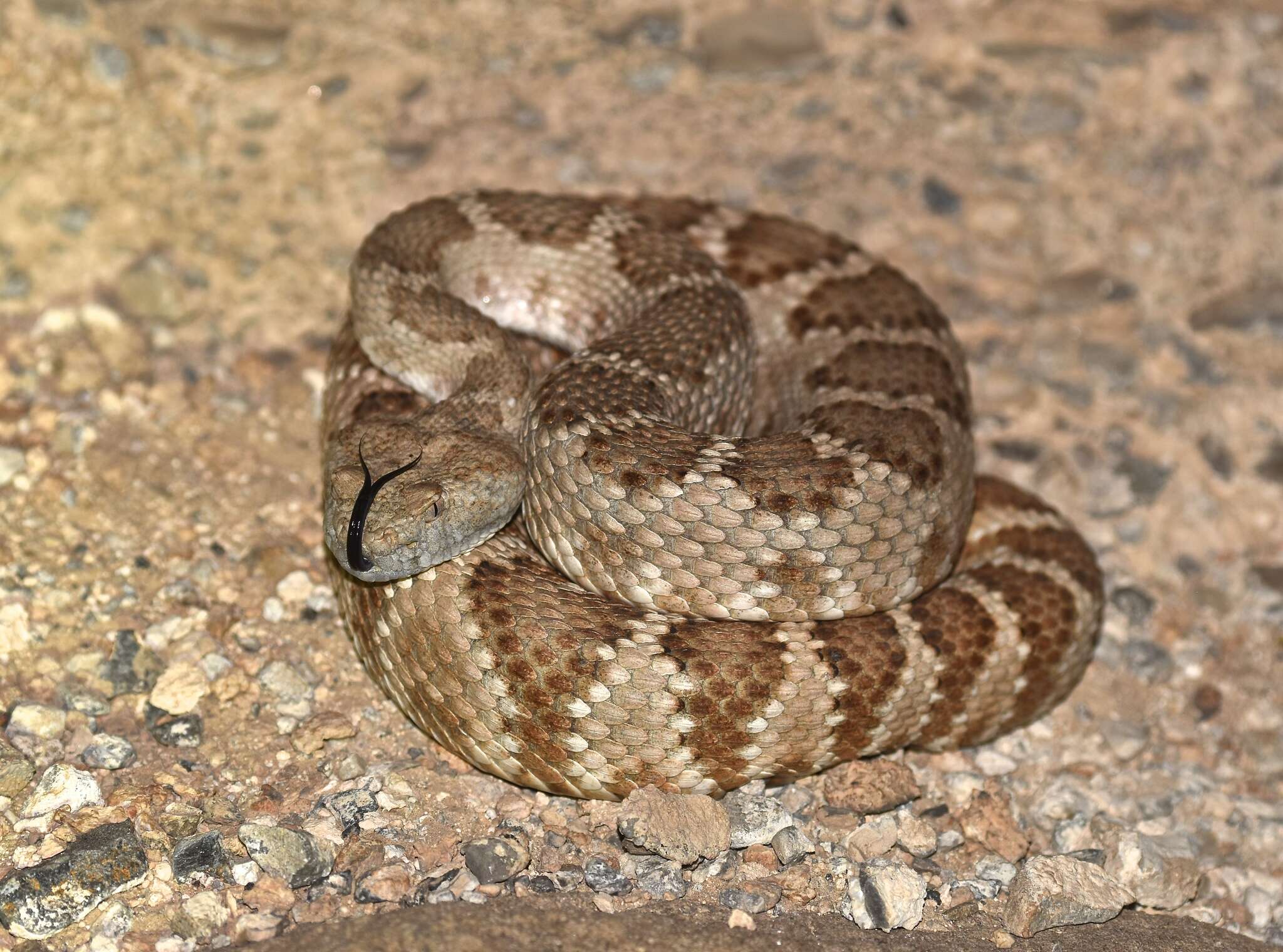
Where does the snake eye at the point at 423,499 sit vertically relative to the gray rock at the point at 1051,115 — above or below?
below

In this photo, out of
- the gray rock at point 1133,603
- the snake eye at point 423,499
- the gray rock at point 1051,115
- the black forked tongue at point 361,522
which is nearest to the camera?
the black forked tongue at point 361,522

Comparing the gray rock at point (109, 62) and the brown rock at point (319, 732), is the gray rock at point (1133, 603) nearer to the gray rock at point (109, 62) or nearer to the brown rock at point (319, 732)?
the brown rock at point (319, 732)

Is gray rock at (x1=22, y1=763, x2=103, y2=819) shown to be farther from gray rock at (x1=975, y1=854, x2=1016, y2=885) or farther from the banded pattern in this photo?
gray rock at (x1=975, y1=854, x2=1016, y2=885)

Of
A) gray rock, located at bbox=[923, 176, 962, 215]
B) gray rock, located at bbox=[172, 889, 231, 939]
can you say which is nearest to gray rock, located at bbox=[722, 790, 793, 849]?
gray rock, located at bbox=[172, 889, 231, 939]

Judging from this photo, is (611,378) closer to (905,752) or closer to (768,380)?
(768,380)

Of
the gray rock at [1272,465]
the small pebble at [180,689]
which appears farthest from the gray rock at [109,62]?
the gray rock at [1272,465]

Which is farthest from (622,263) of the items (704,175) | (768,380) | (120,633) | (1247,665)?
(1247,665)
